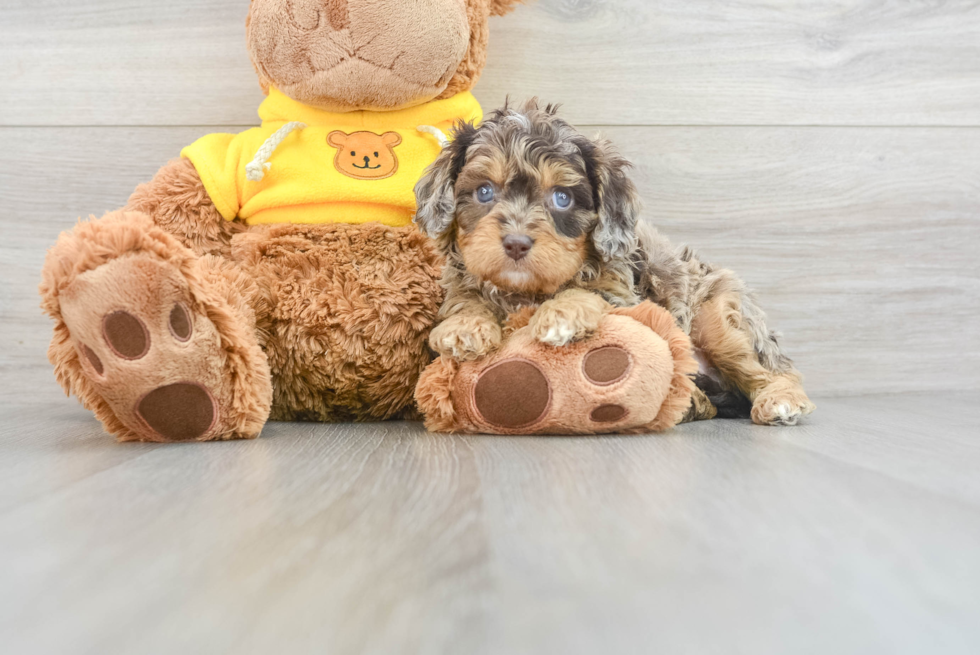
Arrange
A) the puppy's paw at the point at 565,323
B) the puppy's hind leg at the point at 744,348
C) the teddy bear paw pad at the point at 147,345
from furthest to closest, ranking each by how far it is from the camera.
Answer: the puppy's hind leg at the point at 744,348, the puppy's paw at the point at 565,323, the teddy bear paw pad at the point at 147,345

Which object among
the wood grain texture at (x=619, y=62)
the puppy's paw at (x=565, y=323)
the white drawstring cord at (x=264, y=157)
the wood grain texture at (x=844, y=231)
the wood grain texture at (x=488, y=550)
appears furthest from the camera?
the wood grain texture at (x=844, y=231)

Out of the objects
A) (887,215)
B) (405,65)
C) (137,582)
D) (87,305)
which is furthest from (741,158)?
(137,582)

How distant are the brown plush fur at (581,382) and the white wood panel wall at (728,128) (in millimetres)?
955

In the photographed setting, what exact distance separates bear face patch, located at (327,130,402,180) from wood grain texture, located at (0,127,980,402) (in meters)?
0.85

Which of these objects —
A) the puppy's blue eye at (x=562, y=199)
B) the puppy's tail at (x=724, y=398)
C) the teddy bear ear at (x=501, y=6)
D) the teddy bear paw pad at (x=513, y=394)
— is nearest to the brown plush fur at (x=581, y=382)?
the teddy bear paw pad at (x=513, y=394)

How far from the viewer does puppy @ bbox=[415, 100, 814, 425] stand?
4.75ft

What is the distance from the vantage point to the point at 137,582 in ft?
2.26

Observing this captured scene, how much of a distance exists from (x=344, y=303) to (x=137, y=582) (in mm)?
A: 969

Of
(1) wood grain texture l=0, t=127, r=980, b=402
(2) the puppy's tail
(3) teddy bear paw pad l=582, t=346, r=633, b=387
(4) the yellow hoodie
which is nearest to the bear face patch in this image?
(4) the yellow hoodie

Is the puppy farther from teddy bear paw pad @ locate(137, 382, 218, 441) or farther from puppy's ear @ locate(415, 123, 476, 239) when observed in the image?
teddy bear paw pad @ locate(137, 382, 218, 441)

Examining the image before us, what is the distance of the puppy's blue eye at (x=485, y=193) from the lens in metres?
1.53

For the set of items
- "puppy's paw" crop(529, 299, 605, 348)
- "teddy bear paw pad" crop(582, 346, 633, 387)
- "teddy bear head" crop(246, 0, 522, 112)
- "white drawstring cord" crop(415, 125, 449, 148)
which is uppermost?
"teddy bear head" crop(246, 0, 522, 112)

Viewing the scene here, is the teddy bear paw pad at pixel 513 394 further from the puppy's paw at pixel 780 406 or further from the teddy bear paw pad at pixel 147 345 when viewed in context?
the puppy's paw at pixel 780 406

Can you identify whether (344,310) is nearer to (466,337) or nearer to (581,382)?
(466,337)
